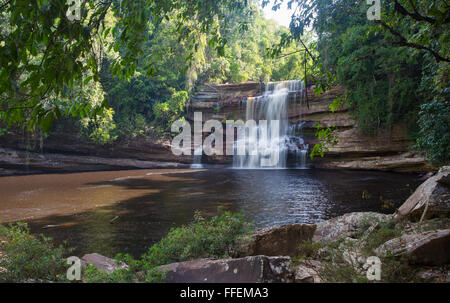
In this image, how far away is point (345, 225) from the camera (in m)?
5.98

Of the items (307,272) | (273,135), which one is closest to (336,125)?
(273,135)

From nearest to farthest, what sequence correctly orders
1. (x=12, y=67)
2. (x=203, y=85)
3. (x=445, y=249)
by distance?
(x=12, y=67), (x=445, y=249), (x=203, y=85)

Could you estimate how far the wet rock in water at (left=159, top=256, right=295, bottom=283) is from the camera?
2.61m

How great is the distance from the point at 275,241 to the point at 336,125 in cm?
1105

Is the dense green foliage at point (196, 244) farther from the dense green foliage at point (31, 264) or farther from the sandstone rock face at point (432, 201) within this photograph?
the sandstone rock face at point (432, 201)

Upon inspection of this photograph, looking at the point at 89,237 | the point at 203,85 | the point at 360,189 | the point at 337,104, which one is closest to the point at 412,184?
the point at 360,189

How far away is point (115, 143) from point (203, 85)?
9360 mm

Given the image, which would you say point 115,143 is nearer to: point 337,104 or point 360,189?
point 360,189

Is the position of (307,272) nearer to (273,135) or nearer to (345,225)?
(345,225)

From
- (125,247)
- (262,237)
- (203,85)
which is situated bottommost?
(125,247)

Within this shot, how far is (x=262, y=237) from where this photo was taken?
4.39m

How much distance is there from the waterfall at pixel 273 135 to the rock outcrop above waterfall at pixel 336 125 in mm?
502

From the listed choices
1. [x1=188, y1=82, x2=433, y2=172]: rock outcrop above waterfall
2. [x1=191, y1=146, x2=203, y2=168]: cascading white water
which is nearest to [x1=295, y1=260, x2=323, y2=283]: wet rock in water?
[x1=188, y1=82, x2=433, y2=172]: rock outcrop above waterfall

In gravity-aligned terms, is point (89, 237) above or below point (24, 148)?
below
